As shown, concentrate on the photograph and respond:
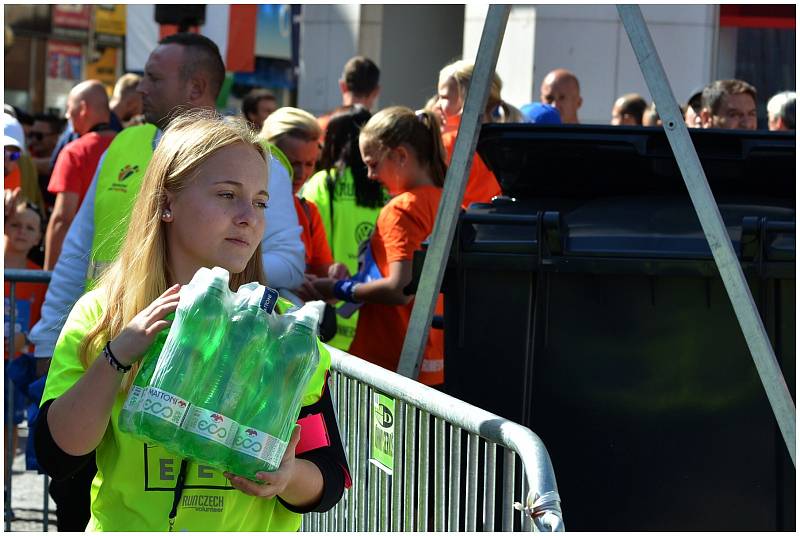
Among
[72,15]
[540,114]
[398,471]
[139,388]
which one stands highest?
[72,15]

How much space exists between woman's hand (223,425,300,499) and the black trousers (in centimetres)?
42

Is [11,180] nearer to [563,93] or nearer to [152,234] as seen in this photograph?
[563,93]

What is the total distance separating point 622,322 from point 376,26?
13.1 meters

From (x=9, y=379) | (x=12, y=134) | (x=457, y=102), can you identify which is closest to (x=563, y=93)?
(x=457, y=102)

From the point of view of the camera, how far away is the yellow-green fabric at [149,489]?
2273 mm

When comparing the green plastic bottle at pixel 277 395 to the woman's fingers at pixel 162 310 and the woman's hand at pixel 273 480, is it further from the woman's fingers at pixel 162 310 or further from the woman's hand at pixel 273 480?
the woman's fingers at pixel 162 310

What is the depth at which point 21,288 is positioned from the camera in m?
6.18

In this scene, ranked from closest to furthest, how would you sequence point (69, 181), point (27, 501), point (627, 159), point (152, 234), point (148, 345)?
point (148, 345), point (152, 234), point (627, 159), point (69, 181), point (27, 501)

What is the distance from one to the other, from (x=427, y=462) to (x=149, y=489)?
779mm

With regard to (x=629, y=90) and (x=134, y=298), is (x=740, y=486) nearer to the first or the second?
(x=134, y=298)

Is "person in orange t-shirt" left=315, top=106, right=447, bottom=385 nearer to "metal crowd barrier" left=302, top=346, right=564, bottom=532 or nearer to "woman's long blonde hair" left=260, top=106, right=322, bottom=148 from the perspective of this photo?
"woman's long blonde hair" left=260, top=106, right=322, bottom=148

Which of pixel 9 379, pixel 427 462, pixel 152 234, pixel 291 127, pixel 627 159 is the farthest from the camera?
pixel 291 127

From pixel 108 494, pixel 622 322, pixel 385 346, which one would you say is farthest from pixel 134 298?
pixel 385 346

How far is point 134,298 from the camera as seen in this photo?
2.36 metres
